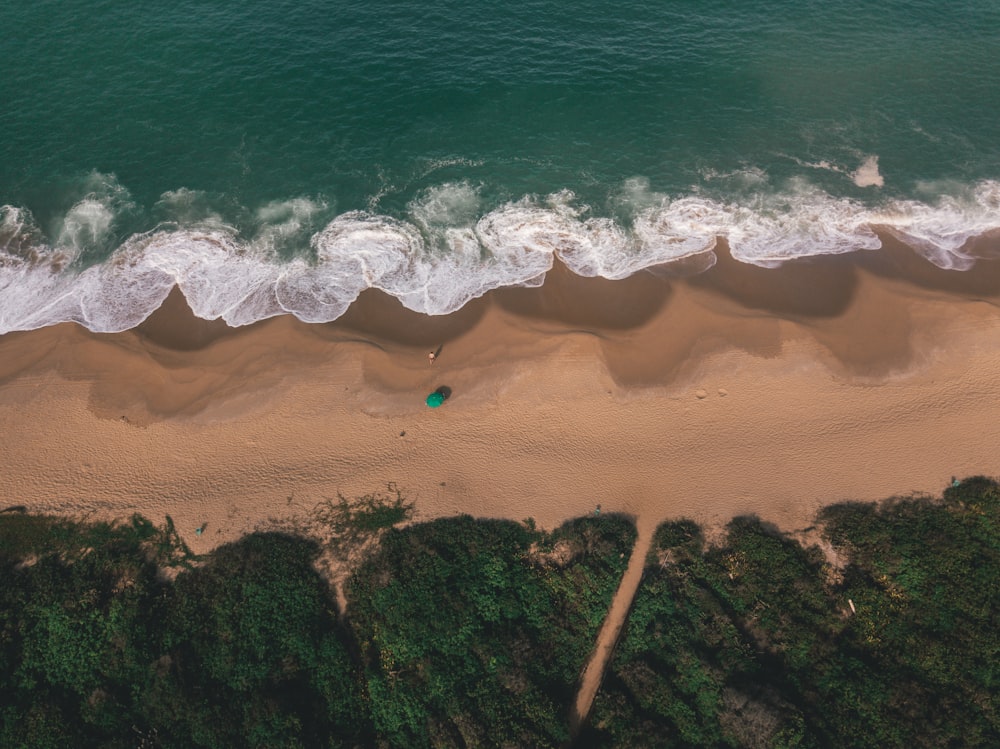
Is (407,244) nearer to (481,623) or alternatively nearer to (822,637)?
(481,623)

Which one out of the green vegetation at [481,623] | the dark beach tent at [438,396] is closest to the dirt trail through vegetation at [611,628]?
the green vegetation at [481,623]

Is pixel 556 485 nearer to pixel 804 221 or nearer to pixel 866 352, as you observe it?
pixel 866 352

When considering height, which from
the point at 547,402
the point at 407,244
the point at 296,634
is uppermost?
the point at 407,244

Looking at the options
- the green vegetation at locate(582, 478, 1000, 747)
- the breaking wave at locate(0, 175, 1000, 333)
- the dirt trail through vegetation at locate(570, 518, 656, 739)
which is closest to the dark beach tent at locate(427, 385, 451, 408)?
the breaking wave at locate(0, 175, 1000, 333)

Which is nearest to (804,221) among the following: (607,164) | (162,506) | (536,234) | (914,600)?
(607,164)

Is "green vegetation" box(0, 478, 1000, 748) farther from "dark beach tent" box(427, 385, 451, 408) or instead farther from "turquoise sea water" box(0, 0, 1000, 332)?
"turquoise sea water" box(0, 0, 1000, 332)

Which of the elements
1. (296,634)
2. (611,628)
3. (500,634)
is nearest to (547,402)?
(611,628)
